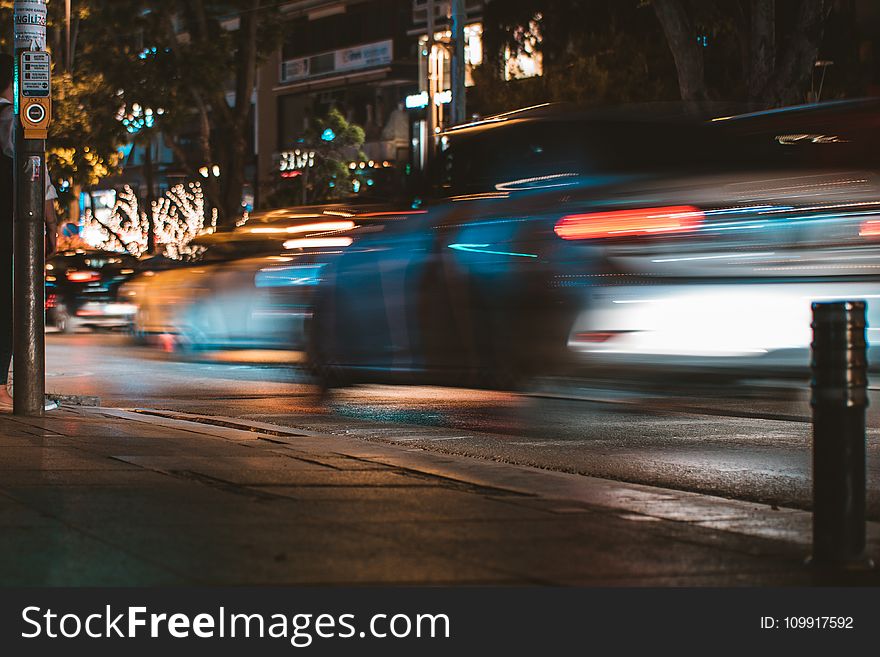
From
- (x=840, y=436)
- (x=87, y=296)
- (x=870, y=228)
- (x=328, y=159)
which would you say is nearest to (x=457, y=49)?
(x=87, y=296)

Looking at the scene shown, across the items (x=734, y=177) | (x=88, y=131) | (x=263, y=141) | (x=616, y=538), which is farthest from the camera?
(x=263, y=141)

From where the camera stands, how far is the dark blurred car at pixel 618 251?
9086 millimetres

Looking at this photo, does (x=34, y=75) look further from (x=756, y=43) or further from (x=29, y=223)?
(x=756, y=43)

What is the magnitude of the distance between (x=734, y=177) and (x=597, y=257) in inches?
38.2

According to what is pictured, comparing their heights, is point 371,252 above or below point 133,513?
above

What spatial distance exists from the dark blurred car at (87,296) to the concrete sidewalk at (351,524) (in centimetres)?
1742

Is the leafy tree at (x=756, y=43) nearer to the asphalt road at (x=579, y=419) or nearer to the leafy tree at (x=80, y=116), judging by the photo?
the asphalt road at (x=579, y=419)

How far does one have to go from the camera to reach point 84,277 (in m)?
26.1

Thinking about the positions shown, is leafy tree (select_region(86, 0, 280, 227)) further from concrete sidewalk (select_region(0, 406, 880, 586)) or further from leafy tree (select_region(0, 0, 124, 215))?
concrete sidewalk (select_region(0, 406, 880, 586))

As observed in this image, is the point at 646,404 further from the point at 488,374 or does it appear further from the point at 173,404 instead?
the point at 173,404

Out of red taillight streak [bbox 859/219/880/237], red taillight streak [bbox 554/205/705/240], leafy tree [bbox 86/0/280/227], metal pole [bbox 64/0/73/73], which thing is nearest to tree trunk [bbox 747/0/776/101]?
leafy tree [bbox 86/0/280/227]

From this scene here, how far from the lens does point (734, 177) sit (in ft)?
31.0

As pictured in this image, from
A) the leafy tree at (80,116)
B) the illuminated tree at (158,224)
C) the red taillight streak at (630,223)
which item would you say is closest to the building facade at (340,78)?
the illuminated tree at (158,224)

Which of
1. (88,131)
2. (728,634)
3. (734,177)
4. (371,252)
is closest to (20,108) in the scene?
(371,252)
